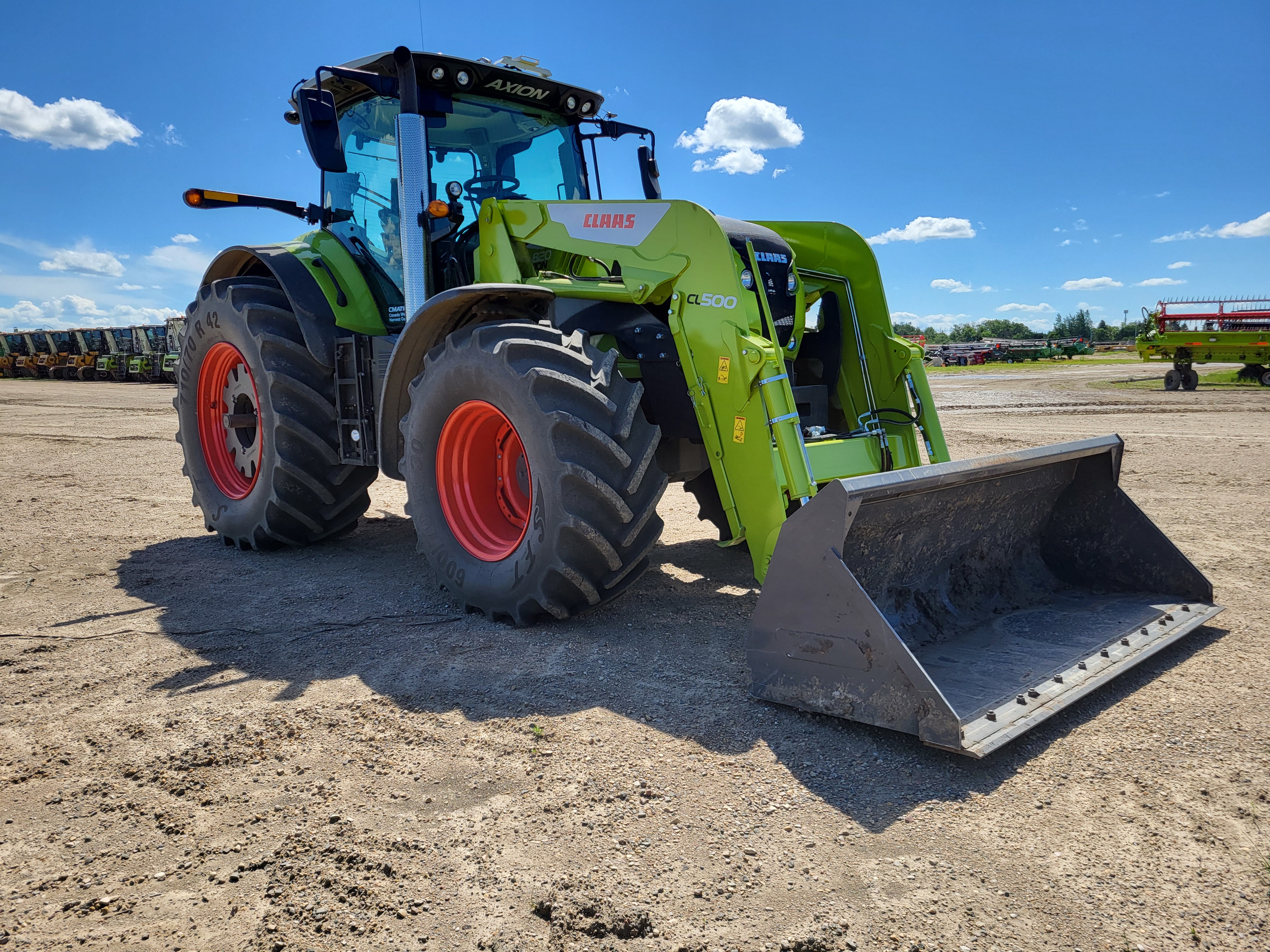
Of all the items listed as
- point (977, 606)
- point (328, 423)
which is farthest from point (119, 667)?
point (977, 606)

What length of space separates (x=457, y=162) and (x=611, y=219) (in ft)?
4.79

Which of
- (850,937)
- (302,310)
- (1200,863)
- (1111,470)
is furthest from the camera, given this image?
(302,310)

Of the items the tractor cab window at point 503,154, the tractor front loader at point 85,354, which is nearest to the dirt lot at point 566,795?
the tractor cab window at point 503,154

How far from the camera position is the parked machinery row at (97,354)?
32.8m

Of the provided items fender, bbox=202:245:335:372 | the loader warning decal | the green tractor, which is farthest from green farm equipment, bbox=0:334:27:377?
the loader warning decal

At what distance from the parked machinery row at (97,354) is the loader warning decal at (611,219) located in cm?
2947

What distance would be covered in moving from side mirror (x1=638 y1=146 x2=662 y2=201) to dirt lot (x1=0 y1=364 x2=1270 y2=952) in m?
2.95

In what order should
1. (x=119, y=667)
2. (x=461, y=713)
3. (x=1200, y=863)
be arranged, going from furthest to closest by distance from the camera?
(x=119, y=667) < (x=461, y=713) < (x=1200, y=863)

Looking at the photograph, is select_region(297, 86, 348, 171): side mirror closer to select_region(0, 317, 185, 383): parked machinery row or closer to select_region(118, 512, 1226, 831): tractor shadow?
select_region(118, 512, 1226, 831): tractor shadow

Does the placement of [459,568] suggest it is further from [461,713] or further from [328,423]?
[328,423]

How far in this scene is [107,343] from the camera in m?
36.2

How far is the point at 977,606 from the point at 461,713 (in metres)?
2.33

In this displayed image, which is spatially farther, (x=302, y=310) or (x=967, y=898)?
(x=302, y=310)

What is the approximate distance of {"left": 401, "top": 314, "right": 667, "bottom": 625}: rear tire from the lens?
12.1ft
